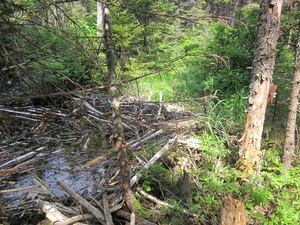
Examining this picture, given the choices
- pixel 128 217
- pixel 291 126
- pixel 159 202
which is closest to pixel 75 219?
pixel 128 217

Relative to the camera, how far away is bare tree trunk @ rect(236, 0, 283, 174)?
2883 mm

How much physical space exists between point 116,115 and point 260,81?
89.8 inches

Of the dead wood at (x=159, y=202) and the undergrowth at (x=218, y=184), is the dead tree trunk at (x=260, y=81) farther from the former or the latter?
the dead wood at (x=159, y=202)

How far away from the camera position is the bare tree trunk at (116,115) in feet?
7.10

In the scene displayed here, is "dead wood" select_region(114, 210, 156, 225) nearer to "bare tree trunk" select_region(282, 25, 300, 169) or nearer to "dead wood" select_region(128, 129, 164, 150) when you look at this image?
"dead wood" select_region(128, 129, 164, 150)

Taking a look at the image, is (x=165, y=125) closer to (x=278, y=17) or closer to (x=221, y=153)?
(x=221, y=153)

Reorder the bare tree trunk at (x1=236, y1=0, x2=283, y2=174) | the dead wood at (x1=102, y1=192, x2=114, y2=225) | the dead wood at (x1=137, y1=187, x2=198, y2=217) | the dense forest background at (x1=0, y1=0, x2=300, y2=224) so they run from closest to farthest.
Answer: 1. the dense forest background at (x1=0, y1=0, x2=300, y2=224)
2. the dead wood at (x1=102, y1=192, x2=114, y2=225)
3. the dead wood at (x1=137, y1=187, x2=198, y2=217)
4. the bare tree trunk at (x1=236, y1=0, x2=283, y2=174)

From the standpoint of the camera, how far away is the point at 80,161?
150 inches

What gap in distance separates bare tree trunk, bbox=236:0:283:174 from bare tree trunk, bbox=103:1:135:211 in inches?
78.4

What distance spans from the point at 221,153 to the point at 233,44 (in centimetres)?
411

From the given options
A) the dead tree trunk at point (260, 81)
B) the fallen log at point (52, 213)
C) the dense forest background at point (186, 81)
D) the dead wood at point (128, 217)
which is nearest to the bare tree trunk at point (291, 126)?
the dense forest background at point (186, 81)

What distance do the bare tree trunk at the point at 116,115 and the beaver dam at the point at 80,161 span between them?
0.20 m

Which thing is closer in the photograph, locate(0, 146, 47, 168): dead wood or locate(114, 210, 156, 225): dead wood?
locate(114, 210, 156, 225): dead wood

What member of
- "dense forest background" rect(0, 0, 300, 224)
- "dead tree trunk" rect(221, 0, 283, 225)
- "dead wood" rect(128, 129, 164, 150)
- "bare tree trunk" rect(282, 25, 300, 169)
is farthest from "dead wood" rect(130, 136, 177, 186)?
"bare tree trunk" rect(282, 25, 300, 169)
